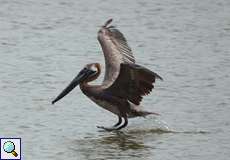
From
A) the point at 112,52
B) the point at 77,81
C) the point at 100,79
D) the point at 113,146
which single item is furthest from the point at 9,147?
the point at 100,79

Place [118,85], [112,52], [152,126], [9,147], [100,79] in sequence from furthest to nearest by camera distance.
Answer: [100,79] < [112,52] < [152,126] < [118,85] < [9,147]

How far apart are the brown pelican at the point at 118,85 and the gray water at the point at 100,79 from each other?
226 mm

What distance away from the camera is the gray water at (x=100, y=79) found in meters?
10.7

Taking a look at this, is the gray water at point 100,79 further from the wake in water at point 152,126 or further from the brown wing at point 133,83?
the brown wing at point 133,83

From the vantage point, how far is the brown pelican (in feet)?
36.2

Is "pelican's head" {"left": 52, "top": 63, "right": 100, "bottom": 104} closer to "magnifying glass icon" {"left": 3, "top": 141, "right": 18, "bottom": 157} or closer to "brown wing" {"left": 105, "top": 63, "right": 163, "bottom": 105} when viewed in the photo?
"brown wing" {"left": 105, "top": 63, "right": 163, "bottom": 105}

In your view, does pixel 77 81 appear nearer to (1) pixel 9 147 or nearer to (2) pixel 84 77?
(2) pixel 84 77

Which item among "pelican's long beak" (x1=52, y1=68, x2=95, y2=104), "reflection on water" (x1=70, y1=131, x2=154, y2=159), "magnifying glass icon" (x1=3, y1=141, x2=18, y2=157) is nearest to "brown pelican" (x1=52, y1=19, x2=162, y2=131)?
"pelican's long beak" (x1=52, y1=68, x2=95, y2=104)

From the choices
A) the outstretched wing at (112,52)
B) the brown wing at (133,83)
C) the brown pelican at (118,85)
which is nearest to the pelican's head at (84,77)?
the brown pelican at (118,85)

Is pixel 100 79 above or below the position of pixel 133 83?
below

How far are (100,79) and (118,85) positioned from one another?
208 cm

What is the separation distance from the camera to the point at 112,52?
11906 millimetres

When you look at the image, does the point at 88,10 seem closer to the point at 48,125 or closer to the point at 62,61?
the point at 62,61

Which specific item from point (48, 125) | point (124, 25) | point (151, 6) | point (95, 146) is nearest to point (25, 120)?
point (48, 125)
